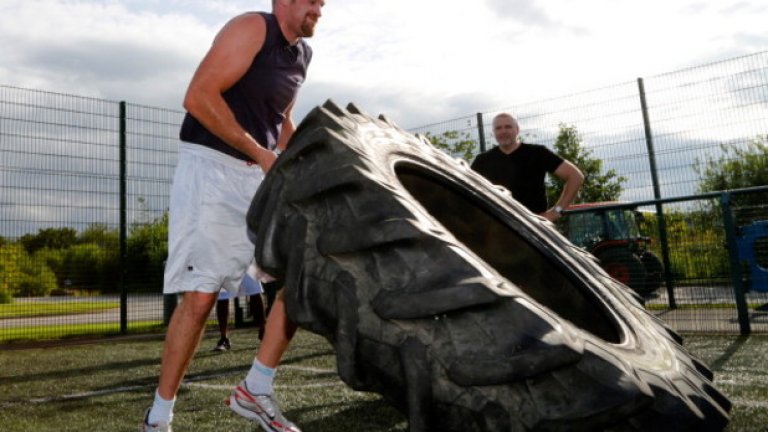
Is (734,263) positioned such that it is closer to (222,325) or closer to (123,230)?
(222,325)

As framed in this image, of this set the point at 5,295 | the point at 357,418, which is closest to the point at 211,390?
the point at 357,418

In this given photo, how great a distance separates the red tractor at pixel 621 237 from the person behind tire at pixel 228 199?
4.76 meters

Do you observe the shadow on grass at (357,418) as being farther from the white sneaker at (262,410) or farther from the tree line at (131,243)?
the tree line at (131,243)

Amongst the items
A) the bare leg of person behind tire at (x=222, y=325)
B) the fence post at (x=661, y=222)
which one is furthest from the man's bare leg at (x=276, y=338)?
the fence post at (x=661, y=222)

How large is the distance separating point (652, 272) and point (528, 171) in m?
2.63

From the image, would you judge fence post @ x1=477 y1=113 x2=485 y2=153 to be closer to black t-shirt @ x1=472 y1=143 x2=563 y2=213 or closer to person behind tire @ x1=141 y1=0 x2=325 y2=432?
black t-shirt @ x1=472 y1=143 x2=563 y2=213

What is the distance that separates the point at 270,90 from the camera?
2355 millimetres

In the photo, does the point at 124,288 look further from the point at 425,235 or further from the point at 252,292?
the point at 425,235

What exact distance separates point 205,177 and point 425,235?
150 centimetres

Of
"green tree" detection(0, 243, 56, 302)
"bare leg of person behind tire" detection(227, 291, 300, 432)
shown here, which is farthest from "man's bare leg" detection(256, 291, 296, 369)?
"green tree" detection(0, 243, 56, 302)

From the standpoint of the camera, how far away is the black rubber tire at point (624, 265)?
6.51m

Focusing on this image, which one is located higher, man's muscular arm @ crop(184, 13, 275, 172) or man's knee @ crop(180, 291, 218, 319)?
man's muscular arm @ crop(184, 13, 275, 172)

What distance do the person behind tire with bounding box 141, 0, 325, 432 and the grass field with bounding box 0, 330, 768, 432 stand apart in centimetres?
39

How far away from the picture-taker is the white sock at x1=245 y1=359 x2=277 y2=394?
229 cm
